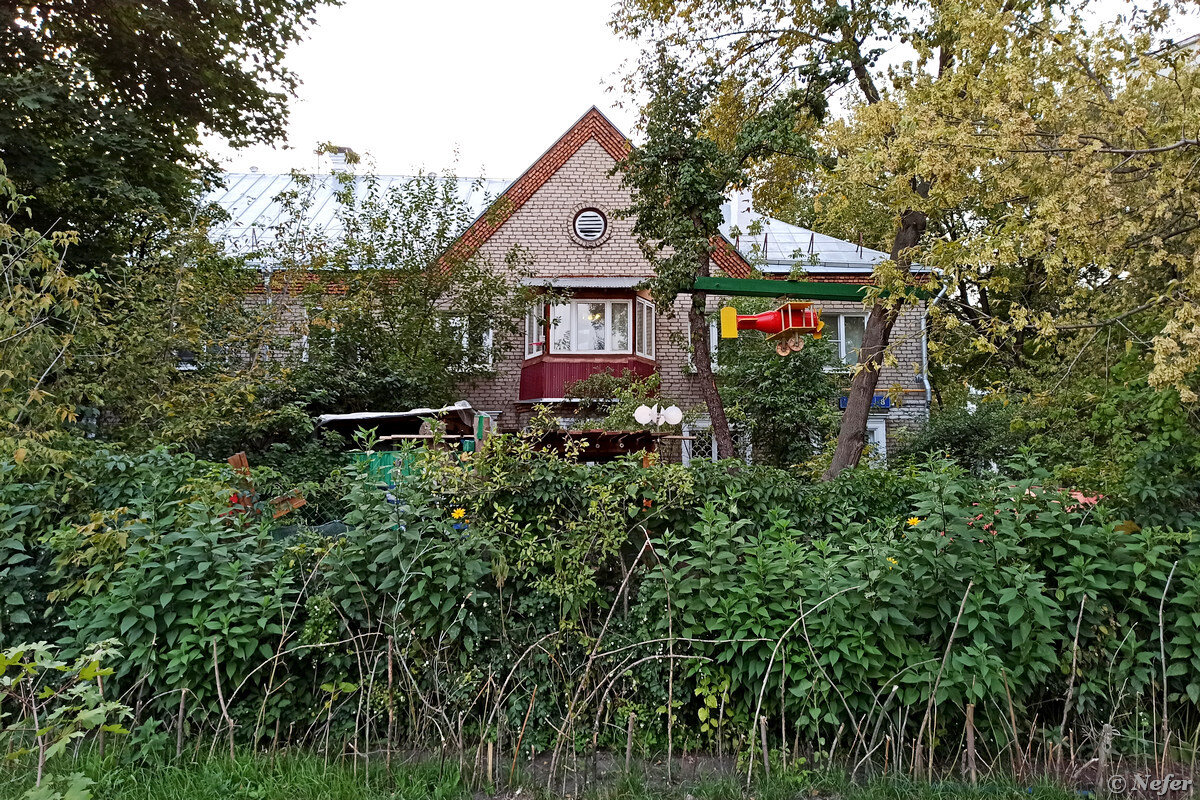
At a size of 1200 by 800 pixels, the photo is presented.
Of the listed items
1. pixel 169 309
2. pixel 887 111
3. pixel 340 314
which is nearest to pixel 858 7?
pixel 887 111

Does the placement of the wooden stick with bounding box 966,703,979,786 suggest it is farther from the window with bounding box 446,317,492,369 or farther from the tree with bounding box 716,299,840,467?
the window with bounding box 446,317,492,369

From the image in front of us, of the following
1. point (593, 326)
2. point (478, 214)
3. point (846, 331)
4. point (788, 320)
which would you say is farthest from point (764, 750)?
point (478, 214)

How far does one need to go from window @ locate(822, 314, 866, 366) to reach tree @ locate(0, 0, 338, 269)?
13.7m

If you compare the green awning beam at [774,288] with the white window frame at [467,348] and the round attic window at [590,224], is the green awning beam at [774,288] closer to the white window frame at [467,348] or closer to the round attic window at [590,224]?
the white window frame at [467,348]

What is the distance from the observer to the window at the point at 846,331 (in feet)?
64.0

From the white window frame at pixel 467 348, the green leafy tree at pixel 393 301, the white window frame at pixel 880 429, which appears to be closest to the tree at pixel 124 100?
the green leafy tree at pixel 393 301

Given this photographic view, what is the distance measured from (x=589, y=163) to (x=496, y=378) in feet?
20.2

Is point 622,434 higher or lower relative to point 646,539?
higher

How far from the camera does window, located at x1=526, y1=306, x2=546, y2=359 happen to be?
18172 millimetres

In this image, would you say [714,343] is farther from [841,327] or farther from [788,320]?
[788,320]

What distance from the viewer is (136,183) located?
40.4ft

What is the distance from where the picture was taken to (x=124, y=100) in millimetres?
12867

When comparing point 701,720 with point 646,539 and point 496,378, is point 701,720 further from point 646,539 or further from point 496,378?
point 496,378

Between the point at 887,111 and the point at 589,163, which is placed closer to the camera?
the point at 887,111
